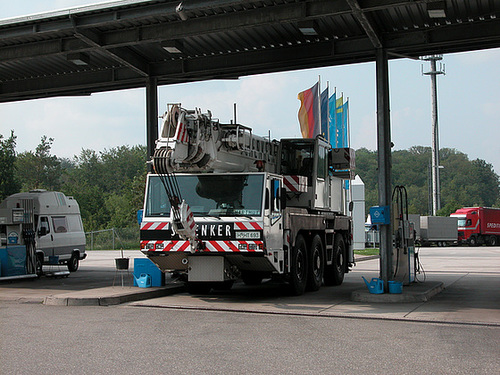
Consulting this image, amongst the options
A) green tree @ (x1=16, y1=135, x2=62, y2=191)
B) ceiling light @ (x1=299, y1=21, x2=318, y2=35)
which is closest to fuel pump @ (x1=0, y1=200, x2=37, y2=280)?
ceiling light @ (x1=299, y1=21, x2=318, y2=35)

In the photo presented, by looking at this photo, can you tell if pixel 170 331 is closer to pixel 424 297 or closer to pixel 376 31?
pixel 424 297

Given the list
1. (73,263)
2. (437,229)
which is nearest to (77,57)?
(73,263)

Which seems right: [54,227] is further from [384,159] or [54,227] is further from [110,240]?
[110,240]

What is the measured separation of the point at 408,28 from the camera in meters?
15.1

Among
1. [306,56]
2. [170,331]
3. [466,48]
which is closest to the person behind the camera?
[170,331]

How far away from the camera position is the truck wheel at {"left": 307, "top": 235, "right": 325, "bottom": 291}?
1617 cm

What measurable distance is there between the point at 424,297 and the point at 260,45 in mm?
7417

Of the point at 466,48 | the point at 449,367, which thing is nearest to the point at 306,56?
the point at 466,48

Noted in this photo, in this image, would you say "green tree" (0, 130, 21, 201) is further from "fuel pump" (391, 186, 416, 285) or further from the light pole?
"fuel pump" (391, 186, 416, 285)

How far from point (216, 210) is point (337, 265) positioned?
6127mm

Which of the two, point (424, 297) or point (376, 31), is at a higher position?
point (376, 31)

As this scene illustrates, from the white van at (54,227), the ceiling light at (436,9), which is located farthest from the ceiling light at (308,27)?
Answer: the white van at (54,227)

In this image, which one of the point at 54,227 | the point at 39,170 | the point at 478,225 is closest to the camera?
the point at 54,227

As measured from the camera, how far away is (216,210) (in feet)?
45.0
